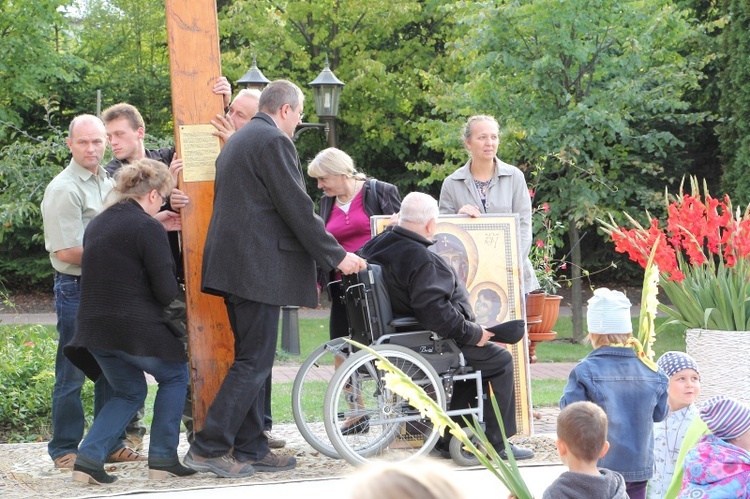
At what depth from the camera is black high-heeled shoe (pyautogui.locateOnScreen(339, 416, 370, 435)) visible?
5602 millimetres

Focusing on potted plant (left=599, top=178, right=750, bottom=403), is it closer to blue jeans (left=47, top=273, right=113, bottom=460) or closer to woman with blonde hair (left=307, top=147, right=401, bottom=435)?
woman with blonde hair (left=307, top=147, right=401, bottom=435)

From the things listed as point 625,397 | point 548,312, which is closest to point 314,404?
point 548,312

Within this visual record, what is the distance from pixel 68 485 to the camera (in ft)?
16.9

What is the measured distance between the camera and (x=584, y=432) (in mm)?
3201

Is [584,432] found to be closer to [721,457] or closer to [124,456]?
[721,457]

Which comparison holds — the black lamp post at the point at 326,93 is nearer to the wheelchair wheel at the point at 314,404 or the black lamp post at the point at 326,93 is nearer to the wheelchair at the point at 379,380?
the wheelchair wheel at the point at 314,404

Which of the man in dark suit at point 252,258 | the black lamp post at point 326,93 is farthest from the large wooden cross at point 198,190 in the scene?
the black lamp post at point 326,93

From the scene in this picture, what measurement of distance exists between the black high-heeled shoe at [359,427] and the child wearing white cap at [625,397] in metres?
1.74

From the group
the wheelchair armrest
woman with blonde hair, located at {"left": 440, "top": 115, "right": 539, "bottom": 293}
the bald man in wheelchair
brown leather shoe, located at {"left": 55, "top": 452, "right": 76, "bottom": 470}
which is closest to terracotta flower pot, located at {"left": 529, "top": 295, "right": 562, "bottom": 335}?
woman with blonde hair, located at {"left": 440, "top": 115, "right": 539, "bottom": 293}

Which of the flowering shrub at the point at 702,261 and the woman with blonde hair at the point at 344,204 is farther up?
the woman with blonde hair at the point at 344,204

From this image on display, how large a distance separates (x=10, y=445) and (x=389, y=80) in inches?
551

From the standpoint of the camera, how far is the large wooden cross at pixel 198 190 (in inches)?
224

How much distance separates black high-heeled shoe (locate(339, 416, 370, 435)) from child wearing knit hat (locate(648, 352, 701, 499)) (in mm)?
1683

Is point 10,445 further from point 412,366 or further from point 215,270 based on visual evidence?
point 412,366
